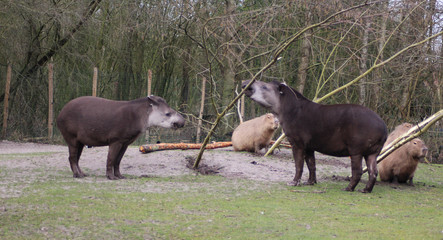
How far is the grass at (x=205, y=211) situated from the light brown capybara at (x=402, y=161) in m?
0.81

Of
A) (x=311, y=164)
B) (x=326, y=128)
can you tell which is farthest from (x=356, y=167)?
(x=311, y=164)

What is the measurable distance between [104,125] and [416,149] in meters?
5.29

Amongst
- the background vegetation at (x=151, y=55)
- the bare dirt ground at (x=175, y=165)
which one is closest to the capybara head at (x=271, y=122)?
the bare dirt ground at (x=175, y=165)

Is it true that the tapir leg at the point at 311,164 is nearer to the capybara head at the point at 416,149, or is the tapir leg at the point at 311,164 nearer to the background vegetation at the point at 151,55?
the capybara head at the point at 416,149

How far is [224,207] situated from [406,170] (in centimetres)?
441

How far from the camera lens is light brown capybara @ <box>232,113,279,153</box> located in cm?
1245

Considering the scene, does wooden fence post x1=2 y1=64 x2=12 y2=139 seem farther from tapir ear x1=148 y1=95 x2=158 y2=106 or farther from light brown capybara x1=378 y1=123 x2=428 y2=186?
light brown capybara x1=378 y1=123 x2=428 y2=186

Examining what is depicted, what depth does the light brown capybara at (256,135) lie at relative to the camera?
12445mm

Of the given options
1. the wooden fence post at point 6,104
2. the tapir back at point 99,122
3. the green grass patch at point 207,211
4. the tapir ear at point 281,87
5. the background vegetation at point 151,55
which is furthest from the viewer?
the wooden fence post at point 6,104

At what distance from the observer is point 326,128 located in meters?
8.02

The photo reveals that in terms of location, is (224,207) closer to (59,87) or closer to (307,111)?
(307,111)

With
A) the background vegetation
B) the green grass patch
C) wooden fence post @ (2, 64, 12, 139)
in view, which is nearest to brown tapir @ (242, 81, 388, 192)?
the green grass patch

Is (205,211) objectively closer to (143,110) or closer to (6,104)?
(143,110)

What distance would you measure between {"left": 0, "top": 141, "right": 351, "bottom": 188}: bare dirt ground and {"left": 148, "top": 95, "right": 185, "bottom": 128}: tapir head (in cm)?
96
